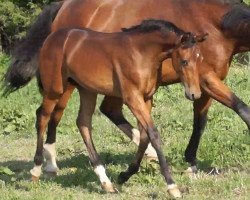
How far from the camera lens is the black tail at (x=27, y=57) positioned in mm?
7707

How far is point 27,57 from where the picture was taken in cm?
777

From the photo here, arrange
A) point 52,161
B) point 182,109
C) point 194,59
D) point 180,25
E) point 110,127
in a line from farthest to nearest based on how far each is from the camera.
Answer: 1. point 182,109
2. point 110,127
3. point 52,161
4. point 180,25
5. point 194,59

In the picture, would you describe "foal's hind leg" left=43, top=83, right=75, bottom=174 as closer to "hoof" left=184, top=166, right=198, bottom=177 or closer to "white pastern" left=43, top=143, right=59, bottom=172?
"white pastern" left=43, top=143, right=59, bottom=172

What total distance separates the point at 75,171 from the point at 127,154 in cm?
113

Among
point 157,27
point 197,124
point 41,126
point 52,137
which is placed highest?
point 157,27

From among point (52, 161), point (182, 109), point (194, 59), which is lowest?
point (182, 109)

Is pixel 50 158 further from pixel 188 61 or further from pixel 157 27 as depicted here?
pixel 188 61

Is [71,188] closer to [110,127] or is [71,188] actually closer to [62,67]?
[62,67]

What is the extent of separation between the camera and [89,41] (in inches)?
242

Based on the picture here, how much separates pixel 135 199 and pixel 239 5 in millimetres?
2395

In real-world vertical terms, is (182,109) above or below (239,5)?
below

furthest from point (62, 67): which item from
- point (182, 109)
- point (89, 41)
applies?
point (182, 109)

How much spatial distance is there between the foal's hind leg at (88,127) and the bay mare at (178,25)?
35 cm

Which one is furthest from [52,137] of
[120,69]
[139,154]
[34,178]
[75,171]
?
[120,69]
